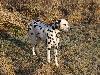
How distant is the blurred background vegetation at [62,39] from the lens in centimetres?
1030

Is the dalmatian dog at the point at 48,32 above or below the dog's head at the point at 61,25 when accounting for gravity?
below

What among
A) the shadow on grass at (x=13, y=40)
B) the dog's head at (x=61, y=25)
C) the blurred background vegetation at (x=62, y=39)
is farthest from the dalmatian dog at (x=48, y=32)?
the shadow on grass at (x=13, y=40)

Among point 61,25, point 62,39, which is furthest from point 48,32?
point 62,39

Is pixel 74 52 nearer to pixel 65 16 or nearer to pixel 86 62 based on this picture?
pixel 86 62

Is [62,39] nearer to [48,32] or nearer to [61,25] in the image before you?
[48,32]

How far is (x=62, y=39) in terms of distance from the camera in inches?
494

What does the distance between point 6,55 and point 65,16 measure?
14.3 ft

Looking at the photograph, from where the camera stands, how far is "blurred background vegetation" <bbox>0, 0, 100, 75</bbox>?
33.8ft

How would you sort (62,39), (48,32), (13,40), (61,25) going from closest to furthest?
(61,25), (48,32), (13,40), (62,39)

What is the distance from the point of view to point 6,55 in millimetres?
10945

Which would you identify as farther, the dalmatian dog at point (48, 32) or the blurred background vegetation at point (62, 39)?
the blurred background vegetation at point (62, 39)

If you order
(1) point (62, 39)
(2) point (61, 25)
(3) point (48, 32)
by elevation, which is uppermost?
(2) point (61, 25)

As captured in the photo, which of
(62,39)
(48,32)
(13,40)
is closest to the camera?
(48,32)

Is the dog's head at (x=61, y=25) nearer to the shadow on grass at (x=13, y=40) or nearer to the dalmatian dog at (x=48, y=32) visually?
the dalmatian dog at (x=48, y=32)
